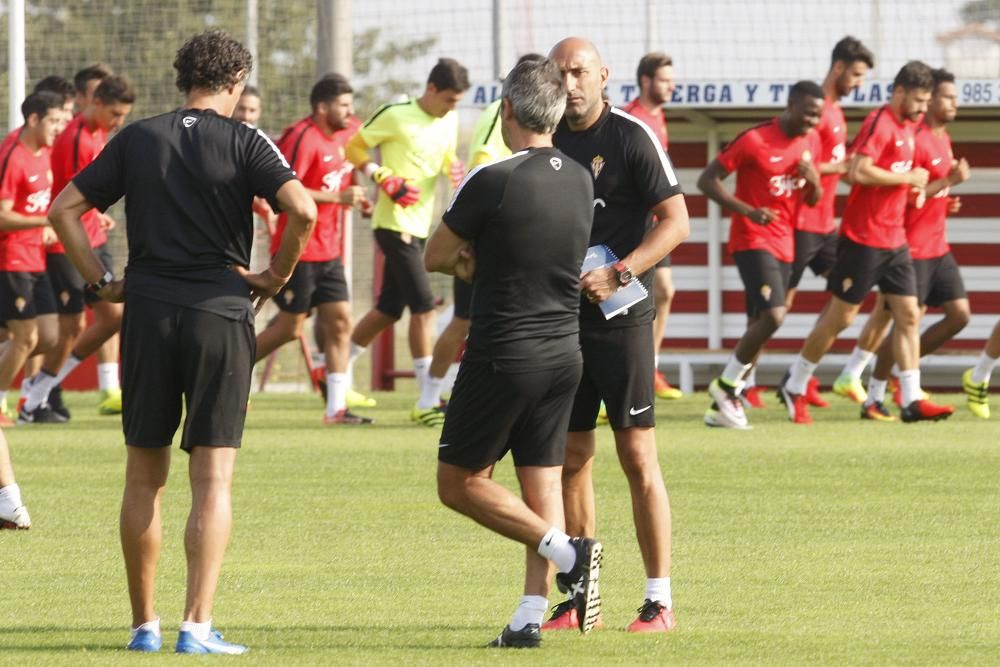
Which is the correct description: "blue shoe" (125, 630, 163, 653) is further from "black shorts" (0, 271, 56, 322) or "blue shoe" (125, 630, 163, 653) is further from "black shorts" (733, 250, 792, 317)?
"black shorts" (733, 250, 792, 317)

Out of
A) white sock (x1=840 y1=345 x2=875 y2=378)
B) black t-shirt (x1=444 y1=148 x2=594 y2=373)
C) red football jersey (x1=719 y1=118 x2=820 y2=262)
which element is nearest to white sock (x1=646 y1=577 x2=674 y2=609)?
black t-shirt (x1=444 y1=148 x2=594 y2=373)

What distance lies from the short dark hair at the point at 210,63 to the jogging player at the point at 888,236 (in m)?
9.05

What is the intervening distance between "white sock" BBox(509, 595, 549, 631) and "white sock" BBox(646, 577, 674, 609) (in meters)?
0.51

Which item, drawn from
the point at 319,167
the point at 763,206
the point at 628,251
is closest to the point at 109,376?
the point at 319,167

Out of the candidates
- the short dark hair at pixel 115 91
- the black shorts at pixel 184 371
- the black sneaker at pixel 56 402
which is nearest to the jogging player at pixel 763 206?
the short dark hair at pixel 115 91

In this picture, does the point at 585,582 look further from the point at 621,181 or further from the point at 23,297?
the point at 23,297

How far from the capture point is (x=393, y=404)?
59.5 feet

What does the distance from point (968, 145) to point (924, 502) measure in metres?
10.3

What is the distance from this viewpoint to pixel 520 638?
6684 millimetres

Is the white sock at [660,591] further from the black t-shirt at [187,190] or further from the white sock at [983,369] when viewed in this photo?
the white sock at [983,369]

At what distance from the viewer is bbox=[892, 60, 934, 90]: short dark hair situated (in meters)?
14.9

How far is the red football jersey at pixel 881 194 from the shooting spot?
15156 mm

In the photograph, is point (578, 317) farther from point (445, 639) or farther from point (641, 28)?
point (641, 28)

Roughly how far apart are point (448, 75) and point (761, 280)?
9.10ft
